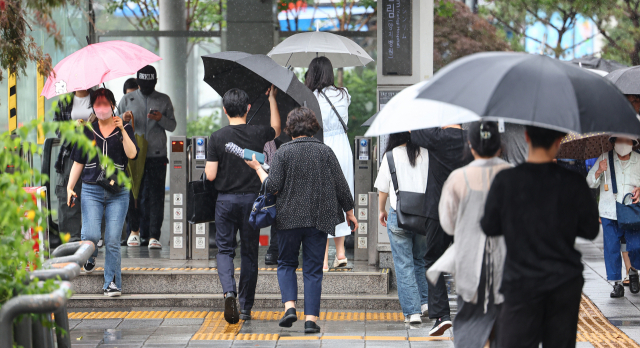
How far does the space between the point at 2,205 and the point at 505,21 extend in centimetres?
1968

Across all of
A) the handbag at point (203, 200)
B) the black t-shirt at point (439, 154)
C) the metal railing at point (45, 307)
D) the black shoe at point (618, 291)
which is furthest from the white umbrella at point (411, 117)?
the black shoe at point (618, 291)

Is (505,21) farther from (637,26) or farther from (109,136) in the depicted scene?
(109,136)

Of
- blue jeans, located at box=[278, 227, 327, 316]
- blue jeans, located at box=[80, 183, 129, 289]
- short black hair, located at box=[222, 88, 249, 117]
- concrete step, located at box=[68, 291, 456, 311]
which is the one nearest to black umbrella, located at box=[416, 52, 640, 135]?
blue jeans, located at box=[278, 227, 327, 316]

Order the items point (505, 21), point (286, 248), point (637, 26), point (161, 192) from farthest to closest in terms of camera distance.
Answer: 1. point (505, 21)
2. point (637, 26)
3. point (161, 192)
4. point (286, 248)

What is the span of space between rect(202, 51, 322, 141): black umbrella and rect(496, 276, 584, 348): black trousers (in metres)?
3.38

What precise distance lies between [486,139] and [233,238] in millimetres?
2976

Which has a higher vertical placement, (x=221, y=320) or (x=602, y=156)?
(x=602, y=156)

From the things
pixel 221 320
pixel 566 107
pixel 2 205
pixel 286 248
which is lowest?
pixel 221 320

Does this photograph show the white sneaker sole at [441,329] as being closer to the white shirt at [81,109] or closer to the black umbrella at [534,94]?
the black umbrella at [534,94]

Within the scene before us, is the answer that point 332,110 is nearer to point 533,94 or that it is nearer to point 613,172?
point 613,172

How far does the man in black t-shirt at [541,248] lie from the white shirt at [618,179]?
401 cm

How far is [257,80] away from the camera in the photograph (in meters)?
7.27

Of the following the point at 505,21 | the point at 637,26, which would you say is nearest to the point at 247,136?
the point at 637,26

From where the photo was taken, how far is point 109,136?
6688mm
